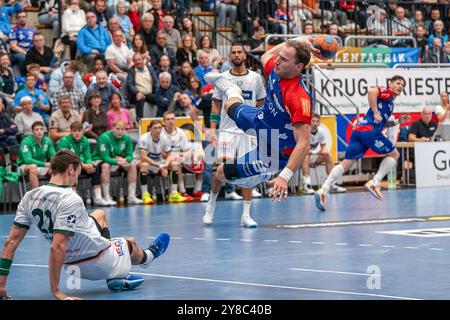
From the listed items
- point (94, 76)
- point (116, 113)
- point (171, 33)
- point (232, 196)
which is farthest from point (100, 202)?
point (171, 33)

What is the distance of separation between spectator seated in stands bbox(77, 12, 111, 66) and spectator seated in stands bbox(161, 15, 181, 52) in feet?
6.02

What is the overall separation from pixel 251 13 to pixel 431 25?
6.01 meters

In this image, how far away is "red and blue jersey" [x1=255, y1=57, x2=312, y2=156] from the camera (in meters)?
9.45

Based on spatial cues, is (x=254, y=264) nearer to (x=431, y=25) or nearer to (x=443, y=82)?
(x=443, y=82)

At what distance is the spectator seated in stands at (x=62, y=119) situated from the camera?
18297 millimetres

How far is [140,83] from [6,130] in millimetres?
3591

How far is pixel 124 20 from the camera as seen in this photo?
72.6 ft

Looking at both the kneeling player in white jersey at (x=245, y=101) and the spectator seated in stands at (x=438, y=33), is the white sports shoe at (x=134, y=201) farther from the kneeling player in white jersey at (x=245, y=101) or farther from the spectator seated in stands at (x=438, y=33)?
the spectator seated in stands at (x=438, y=33)

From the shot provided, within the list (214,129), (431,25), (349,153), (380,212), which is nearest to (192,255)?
(214,129)

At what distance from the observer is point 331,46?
1002 centimetres

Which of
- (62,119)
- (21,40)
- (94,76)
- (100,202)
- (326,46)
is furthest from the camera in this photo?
(21,40)

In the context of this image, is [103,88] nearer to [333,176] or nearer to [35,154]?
[35,154]

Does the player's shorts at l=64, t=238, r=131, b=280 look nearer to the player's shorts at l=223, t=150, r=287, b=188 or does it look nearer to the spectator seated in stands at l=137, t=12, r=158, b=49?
the player's shorts at l=223, t=150, r=287, b=188

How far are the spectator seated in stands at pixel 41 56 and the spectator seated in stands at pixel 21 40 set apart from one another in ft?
0.65
